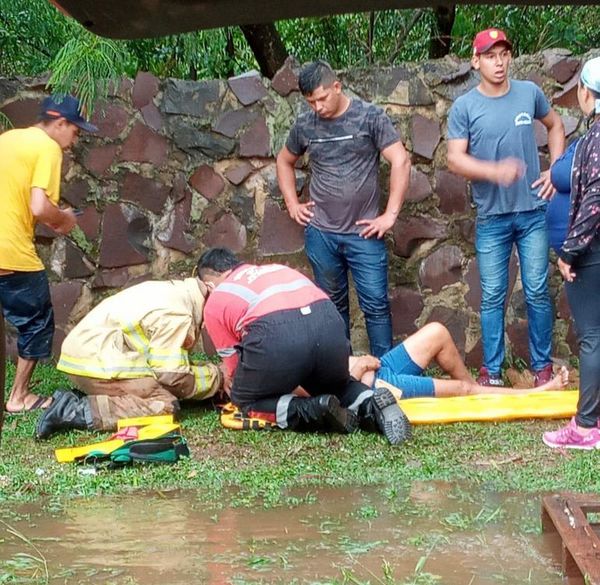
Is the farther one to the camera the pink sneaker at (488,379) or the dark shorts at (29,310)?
the pink sneaker at (488,379)

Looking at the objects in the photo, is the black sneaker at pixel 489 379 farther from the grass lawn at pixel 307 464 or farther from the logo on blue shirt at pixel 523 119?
the logo on blue shirt at pixel 523 119

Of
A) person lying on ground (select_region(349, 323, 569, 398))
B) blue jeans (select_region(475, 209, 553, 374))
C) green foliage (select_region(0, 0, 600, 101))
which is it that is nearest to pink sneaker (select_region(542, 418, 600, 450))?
person lying on ground (select_region(349, 323, 569, 398))

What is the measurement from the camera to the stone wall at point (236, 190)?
21.4ft

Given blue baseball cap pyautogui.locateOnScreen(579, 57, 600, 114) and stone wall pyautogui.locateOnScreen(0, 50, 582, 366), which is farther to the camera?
stone wall pyautogui.locateOnScreen(0, 50, 582, 366)

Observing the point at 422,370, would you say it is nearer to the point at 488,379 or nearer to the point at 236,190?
the point at 488,379

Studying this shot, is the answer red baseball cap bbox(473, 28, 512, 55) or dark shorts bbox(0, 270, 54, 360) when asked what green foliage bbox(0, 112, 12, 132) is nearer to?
dark shorts bbox(0, 270, 54, 360)

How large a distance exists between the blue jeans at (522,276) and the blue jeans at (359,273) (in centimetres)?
60

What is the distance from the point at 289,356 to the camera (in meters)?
4.93

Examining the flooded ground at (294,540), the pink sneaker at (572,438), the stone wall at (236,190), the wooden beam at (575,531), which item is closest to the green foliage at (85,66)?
the stone wall at (236,190)

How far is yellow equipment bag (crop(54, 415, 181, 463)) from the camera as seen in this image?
15.3 feet

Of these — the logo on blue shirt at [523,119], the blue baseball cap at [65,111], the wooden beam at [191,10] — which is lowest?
the logo on blue shirt at [523,119]

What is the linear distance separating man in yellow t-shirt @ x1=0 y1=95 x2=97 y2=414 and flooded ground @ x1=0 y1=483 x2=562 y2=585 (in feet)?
5.65

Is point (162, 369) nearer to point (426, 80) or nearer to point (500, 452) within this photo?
point (500, 452)

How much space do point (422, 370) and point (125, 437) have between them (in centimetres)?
180
